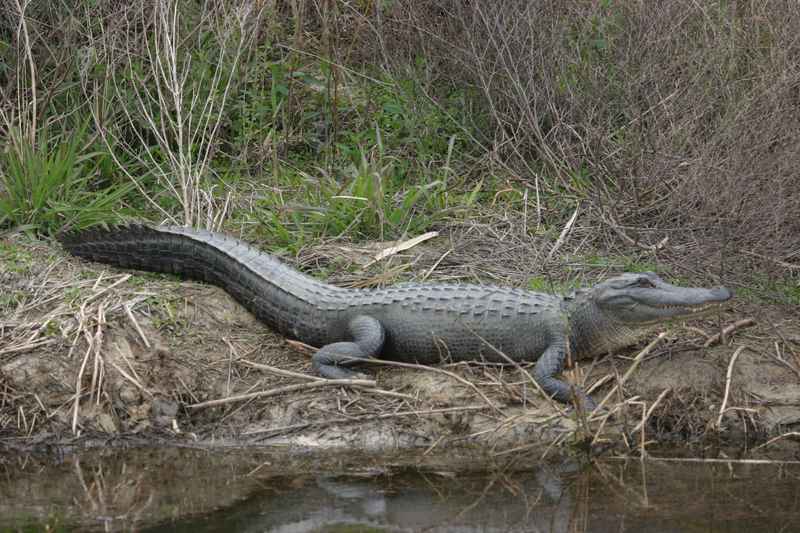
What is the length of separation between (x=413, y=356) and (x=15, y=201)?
241 centimetres

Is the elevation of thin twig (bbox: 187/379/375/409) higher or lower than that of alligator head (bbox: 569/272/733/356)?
lower

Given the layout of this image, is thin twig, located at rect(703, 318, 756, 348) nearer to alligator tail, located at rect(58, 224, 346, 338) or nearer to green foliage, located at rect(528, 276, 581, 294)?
green foliage, located at rect(528, 276, 581, 294)

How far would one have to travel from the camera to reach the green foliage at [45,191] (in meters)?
6.30

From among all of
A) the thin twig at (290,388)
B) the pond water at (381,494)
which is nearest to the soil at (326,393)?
the thin twig at (290,388)

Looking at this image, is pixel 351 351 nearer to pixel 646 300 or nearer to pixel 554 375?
pixel 554 375

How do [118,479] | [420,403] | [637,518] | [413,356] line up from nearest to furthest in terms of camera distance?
[637,518], [118,479], [420,403], [413,356]

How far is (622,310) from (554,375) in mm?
419

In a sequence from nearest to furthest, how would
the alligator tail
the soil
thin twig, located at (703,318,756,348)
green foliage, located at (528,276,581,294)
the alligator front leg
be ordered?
the soil < the alligator front leg < thin twig, located at (703,318,756,348) < the alligator tail < green foliage, located at (528,276,581,294)

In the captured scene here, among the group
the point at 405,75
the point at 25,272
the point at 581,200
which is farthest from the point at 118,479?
the point at 405,75

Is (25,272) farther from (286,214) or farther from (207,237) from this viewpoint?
(286,214)

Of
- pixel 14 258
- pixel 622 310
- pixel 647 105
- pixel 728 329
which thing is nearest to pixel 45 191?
pixel 14 258

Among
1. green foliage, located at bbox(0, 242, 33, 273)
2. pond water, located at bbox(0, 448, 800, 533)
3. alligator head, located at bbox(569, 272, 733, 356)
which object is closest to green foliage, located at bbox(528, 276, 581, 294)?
alligator head, located at bbox(569, 272, 733, 356)

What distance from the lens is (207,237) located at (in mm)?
5949

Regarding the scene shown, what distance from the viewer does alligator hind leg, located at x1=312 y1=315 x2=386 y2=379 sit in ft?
17.4
